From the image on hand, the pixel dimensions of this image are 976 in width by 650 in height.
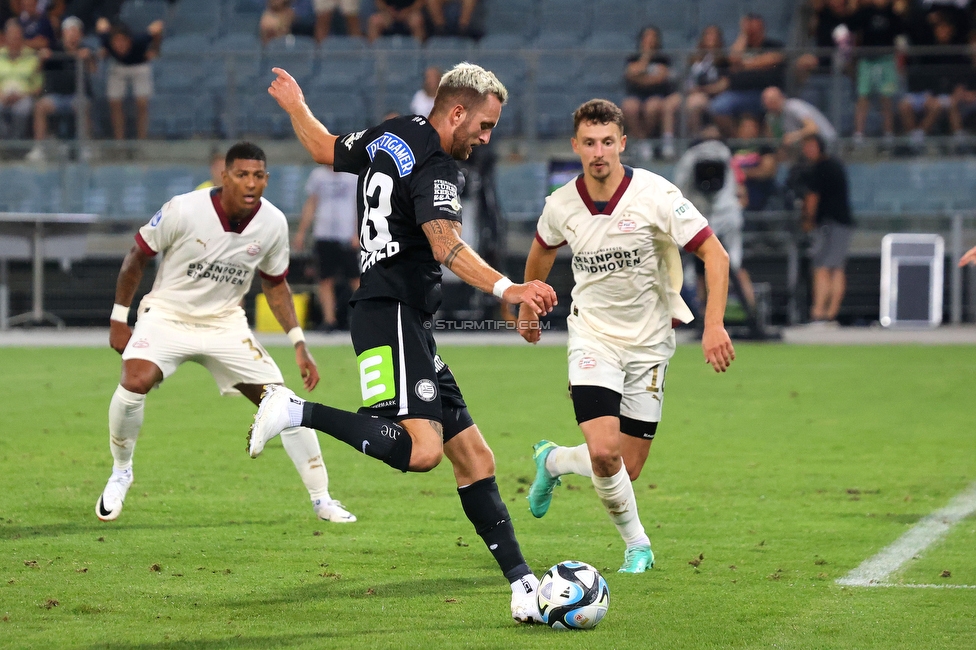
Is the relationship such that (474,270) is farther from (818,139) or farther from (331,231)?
(818,139)

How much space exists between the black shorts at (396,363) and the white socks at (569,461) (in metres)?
1.34

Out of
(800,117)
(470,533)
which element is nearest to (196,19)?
(800,117)

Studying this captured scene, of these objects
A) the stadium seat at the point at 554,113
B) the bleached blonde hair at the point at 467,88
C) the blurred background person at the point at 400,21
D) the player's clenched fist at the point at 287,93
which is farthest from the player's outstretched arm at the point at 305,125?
the blurred background person at the point at 400,21

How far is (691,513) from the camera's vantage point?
7.59m

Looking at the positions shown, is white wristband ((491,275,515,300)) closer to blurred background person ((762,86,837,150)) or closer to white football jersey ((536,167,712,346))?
white football jersey ((536,167,712,346))

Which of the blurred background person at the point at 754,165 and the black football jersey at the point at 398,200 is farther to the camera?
the blurred background person at the point at 754,165

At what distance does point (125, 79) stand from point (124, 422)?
45.9ft

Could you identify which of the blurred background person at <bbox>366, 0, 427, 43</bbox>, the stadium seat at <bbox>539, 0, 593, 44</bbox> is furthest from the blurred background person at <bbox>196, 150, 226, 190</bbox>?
the stadium seat at <bbox>539, 0, 593, 44</bbox>

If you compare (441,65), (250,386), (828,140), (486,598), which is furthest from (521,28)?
(486,598)

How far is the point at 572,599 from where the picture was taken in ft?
16.5

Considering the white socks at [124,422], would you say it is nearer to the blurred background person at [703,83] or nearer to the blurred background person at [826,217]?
the blurred background person at [826,217]

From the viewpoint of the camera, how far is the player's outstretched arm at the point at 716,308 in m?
5.74

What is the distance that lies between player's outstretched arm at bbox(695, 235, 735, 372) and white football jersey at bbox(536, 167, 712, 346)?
1.10ft

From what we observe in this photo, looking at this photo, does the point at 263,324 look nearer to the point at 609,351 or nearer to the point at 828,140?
the point at 828,140
